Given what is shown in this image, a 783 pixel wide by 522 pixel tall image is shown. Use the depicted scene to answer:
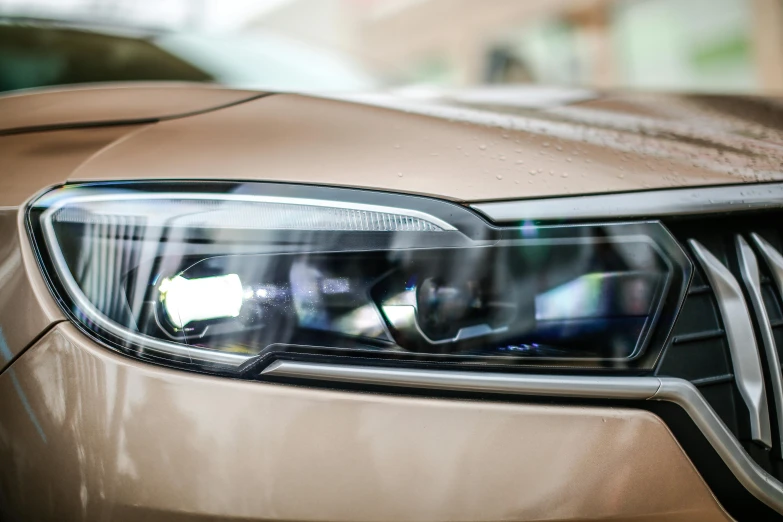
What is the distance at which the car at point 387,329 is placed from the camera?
0.82 meters

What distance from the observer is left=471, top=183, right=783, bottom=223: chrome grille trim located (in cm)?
90

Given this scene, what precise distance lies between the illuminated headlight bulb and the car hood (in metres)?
0.15

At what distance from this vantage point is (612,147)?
1020 mm

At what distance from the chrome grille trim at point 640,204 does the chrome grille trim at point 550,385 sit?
0.22m

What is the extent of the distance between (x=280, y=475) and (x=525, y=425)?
311mm

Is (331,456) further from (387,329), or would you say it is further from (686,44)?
(686,44)

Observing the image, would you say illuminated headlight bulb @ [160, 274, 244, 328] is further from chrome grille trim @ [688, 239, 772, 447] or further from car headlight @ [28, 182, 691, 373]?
chrome grille trim @ [688, 239, 772, 447]

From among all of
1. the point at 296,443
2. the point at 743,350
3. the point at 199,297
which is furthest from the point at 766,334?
the point at 199,297

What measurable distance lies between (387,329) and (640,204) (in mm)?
392

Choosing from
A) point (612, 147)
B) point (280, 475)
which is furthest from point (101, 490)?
point (612, 147)

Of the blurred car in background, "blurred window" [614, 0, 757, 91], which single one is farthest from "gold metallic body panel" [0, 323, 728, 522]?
"blurred window" [614, 0, 757, 91]

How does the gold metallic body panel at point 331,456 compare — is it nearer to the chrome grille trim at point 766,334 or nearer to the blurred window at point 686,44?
the chrome grille trim at point 766,334

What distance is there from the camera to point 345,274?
3.01 ft

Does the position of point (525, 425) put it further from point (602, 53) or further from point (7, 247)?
point (602, 53)
